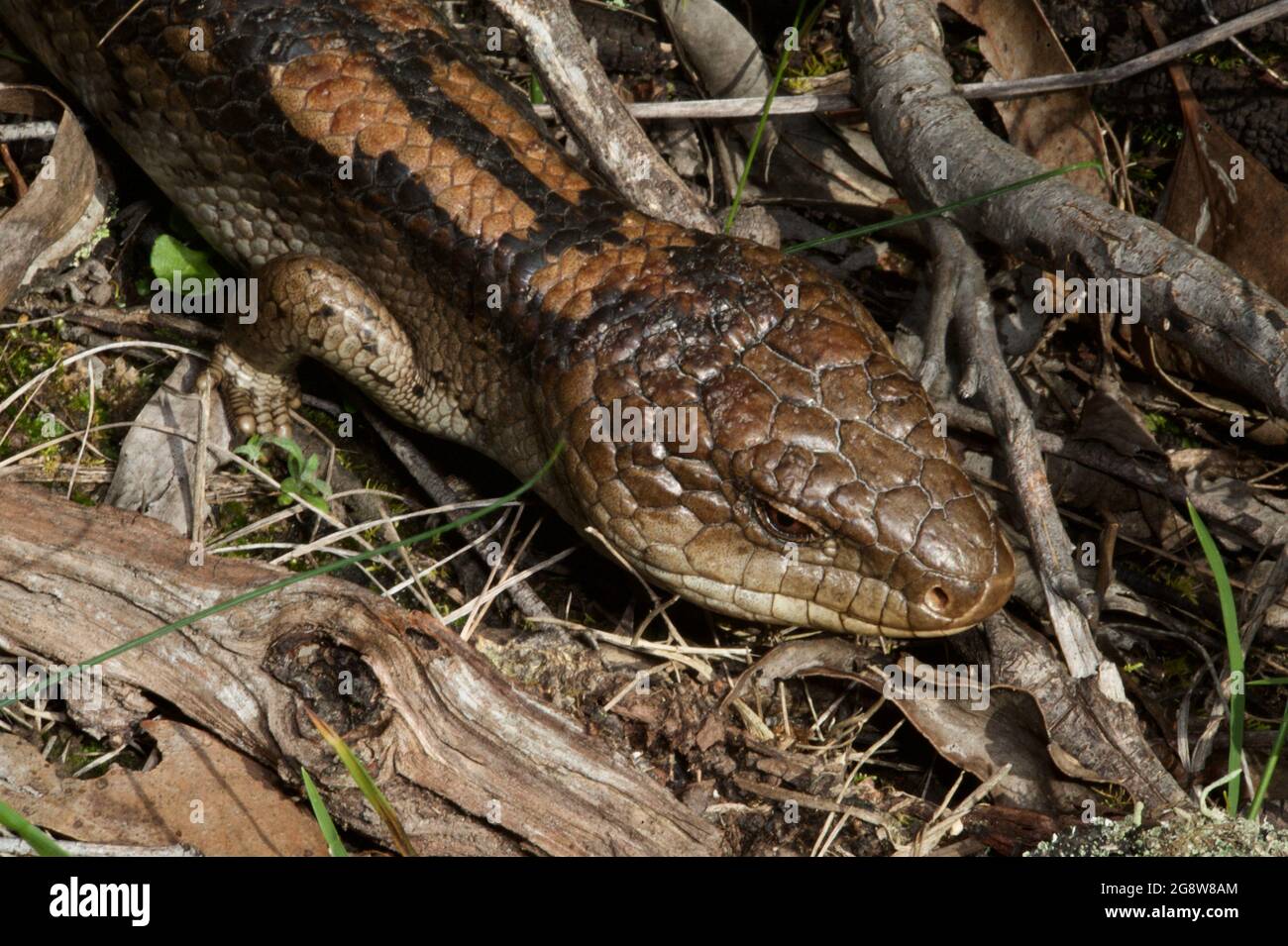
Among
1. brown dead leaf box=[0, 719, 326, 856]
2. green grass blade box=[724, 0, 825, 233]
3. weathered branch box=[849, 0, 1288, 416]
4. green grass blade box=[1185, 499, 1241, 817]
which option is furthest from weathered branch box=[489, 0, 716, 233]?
brown dead leaf box=[0, 719, 326, 856]

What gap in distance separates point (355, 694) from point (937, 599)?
1602 mm

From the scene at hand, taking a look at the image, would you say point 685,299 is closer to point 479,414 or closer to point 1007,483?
point 479,414

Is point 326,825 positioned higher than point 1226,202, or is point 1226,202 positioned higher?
point 1226,202

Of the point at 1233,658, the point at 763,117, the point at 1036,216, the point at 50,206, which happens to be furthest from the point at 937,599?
the point at 50,206

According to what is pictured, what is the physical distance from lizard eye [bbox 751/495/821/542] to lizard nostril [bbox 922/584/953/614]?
0.34 metres

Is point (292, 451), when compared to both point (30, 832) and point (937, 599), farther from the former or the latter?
point (937, 599)

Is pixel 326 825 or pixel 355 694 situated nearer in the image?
pixel 326 825

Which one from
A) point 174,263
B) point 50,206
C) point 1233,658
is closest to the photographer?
point 1233,658

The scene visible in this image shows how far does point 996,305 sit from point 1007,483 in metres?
0.87

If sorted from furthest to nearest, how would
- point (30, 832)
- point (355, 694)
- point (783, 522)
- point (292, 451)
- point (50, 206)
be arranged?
point (50, 206) → point (292, 451) → point (783, 522) → point (355, 694) → point (30, 832)

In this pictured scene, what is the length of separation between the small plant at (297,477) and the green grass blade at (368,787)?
1119mm

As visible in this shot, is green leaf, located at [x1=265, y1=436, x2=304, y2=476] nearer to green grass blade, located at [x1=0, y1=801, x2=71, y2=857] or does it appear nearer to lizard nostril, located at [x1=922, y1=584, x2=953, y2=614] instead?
green grass blade, located at [x1=0, y1=801, x2=71, y2=857]

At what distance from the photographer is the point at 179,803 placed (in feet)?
11.1

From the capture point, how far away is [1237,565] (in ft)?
14.1
